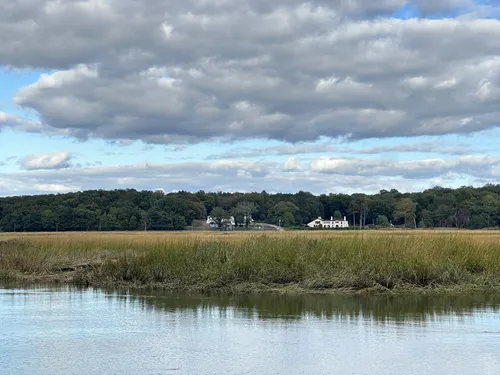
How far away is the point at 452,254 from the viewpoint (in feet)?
78.2

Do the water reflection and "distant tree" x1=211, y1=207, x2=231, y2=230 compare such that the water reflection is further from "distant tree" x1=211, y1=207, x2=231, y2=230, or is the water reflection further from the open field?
"distant tree" x1=211, y1=207, x2=231, y2=230

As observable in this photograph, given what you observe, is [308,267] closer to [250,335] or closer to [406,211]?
[250,335]

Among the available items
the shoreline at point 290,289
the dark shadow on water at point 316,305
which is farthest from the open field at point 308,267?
the dark shadow on water at point 316,305

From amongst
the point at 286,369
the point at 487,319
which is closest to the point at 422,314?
the point at 487,319

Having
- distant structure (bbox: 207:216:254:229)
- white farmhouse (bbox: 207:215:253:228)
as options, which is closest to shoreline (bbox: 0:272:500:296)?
distant structure (bbox: 207:216:254:229)

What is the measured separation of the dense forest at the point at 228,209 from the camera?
88.6m

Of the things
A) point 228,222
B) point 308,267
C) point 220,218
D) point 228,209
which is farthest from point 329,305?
point 228,209

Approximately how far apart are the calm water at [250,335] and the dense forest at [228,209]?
69680 mm

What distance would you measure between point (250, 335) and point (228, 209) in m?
97.9

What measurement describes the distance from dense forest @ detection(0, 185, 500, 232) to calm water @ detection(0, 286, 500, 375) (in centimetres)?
6968

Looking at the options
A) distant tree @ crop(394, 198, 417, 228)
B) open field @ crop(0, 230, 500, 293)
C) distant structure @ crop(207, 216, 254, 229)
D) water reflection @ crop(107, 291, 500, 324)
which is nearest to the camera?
water reflection @ crop(107, 291, 500, 324)

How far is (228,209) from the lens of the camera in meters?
112

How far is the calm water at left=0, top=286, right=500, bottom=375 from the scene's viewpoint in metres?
11.1

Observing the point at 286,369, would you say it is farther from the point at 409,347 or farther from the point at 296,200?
the point at 296,200
